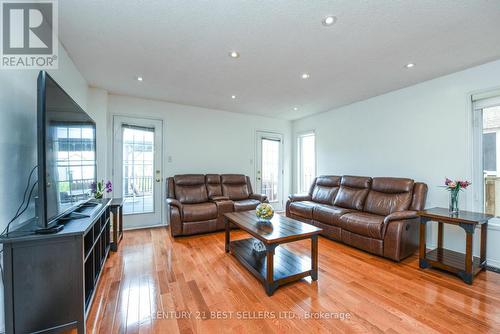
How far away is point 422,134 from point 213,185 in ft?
12.3

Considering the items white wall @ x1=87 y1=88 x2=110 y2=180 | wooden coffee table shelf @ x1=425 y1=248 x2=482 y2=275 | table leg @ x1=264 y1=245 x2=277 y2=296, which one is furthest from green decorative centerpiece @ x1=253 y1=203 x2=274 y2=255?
white wall @ x1=87 y1=88 x2=110 y2=180

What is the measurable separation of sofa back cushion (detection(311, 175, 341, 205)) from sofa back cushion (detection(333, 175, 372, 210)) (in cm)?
13

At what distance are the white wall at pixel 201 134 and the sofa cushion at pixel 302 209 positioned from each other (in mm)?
1460


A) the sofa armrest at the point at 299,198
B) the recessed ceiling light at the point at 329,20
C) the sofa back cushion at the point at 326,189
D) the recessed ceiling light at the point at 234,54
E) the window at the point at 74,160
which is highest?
the recessed ceiling light at the point at 234,54

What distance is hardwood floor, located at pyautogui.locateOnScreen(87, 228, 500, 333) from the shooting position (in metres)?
1.54

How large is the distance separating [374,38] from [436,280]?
2.56 metres

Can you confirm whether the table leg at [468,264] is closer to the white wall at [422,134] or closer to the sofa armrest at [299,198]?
the white wall at [422,134]

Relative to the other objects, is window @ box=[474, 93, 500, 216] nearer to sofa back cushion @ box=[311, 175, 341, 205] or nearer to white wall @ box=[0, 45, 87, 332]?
sofa back cushion @ box=[311, 175, 341, 205]

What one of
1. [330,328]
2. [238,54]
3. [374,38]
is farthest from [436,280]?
[238,54]

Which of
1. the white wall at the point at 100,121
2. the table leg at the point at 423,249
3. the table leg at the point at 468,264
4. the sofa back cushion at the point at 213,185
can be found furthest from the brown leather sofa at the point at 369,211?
the white wall at the point at 100,121

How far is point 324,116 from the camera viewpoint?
477cm

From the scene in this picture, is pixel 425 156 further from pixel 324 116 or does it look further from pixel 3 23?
pixel 3 23

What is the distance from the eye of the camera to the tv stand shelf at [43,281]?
1.25 metres

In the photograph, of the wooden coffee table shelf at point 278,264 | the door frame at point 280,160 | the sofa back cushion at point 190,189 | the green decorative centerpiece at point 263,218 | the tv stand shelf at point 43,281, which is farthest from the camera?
the door frame at point 280,160
